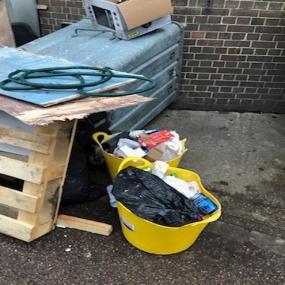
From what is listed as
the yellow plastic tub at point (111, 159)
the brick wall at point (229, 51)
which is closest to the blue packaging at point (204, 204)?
the yellow plastic tub at point (111, 159)

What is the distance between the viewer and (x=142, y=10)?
337 centimetres

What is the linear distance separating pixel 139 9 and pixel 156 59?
0.48 m

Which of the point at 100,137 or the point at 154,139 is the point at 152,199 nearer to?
the point at 154,139

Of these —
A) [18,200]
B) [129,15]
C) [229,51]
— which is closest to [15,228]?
[18,200]

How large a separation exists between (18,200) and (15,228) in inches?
8.0

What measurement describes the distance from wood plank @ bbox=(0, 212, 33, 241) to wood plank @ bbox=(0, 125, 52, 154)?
52 cm

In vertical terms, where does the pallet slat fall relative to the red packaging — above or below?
below

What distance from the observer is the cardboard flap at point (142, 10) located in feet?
10.7

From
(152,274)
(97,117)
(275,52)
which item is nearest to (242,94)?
(275,52)

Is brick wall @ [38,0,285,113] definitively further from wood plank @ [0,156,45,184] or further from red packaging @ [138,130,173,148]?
wood plank @ [0,156,45,184]

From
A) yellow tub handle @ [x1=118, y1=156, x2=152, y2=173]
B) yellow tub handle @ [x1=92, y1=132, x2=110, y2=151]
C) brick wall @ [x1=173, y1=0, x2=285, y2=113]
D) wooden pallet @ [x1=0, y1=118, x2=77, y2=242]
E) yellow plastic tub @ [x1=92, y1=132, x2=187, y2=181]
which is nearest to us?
wooden pallet @ [x1=0, y1=118, x2=77, y2=242]

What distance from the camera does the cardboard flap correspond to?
326 centimetres

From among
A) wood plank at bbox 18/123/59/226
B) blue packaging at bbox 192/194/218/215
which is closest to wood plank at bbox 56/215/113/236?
wood plank at bbox 18/123/59/226

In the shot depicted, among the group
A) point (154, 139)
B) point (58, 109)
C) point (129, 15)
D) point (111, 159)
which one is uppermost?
A: point (129, 15)
